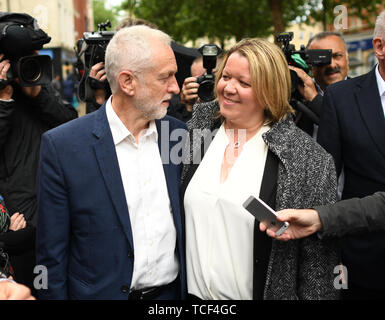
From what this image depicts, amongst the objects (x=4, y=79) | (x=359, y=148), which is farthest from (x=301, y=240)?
(x=4, y=79)

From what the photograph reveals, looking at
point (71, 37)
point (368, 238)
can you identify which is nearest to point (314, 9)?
point (368, 238)

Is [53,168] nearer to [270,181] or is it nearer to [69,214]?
[69,214]

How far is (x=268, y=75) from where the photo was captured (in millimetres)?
2232

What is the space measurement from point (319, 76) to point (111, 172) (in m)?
2.21

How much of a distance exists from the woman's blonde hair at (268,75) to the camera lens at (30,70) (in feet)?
4.26

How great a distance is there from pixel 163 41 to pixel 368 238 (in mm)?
1532

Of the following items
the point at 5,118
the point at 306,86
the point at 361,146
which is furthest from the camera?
the point at 306,86

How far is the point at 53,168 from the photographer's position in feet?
6.67

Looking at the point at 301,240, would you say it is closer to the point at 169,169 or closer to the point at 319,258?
the point at 319,258

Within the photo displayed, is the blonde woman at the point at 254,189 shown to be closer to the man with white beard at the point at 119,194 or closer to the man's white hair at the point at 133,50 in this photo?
the man with white beard at the point at 119,194

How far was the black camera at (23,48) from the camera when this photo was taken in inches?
105

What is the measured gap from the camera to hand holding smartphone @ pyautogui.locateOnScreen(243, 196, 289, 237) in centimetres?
182
